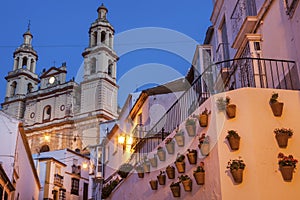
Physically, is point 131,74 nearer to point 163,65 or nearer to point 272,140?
point 163,65

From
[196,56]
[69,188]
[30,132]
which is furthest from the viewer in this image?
[30,132]

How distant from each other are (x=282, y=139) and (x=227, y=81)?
5124mm

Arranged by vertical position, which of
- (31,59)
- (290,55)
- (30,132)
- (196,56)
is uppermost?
(31,59)

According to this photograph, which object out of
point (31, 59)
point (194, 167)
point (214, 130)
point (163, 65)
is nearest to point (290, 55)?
point (214, 130)

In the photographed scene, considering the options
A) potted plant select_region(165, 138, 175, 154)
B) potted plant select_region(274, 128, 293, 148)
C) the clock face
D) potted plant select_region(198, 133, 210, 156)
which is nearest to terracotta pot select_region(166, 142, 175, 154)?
potted plant select_region(165, 138, 175, 154)

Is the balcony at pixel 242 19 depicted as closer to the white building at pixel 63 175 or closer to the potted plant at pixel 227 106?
the potted plant at pixel 227 106

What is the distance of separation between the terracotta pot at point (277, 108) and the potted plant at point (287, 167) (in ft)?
3.22

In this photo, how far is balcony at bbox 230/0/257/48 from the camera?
1110 cm

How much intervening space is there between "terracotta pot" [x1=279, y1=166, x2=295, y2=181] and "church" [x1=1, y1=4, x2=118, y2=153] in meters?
44.2

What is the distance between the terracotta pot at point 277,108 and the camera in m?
8.23

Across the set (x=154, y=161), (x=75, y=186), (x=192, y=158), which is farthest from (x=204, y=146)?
(x=75, y=186)

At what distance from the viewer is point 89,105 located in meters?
54.9

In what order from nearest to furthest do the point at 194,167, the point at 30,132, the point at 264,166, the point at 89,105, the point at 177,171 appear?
1. the point at 264,166
2. the point at 194,167
3. the point at 177,171
4. the point at 89,105
5. the point at 30,132

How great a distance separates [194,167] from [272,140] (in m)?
1.99
